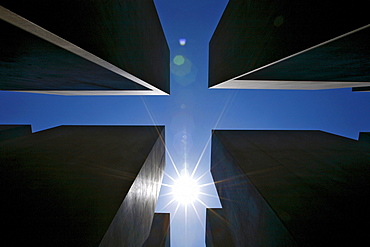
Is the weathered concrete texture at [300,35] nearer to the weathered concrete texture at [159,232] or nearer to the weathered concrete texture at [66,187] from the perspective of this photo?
the weathered concrete texture at [66,187]

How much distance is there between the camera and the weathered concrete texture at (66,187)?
2.56 meters

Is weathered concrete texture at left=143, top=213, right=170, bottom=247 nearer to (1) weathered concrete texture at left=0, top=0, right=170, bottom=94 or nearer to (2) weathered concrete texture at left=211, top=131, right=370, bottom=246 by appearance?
(2) weathered concrete texture at left=211, top=131, right=370, bottom=246

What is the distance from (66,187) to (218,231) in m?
8.66

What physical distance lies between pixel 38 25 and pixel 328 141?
9.66m

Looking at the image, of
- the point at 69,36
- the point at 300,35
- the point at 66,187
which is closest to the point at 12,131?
the point at 66,187

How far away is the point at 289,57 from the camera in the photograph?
3283 mm

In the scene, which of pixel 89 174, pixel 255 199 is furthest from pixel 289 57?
pixel 89 174

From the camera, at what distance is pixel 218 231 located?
30.3ft

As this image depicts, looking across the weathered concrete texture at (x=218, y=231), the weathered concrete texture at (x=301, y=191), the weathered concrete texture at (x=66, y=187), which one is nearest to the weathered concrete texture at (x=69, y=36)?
the weathered concrete texture at (x=66, y=187)

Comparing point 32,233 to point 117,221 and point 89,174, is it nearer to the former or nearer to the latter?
point 117,221

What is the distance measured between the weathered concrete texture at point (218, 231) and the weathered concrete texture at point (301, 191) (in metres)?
3.82

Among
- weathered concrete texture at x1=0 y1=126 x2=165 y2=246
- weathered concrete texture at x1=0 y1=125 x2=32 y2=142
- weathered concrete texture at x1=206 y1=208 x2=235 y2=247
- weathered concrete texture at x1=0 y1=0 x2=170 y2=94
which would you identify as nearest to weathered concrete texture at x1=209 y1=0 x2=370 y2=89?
weathered concrete texture at x1=0 y1=0 x2=170 y2=94

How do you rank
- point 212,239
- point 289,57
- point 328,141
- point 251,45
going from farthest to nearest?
point 212,239
point 328,141
point 251,45
point 289,57

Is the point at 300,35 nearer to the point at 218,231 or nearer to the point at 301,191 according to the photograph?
the point at 301,191
